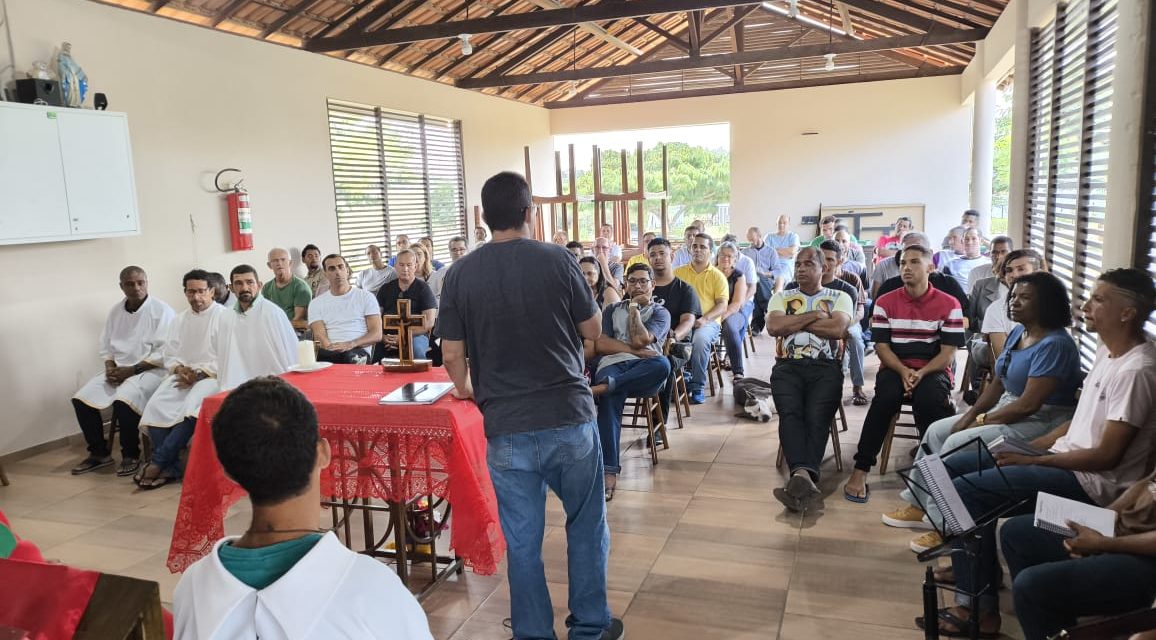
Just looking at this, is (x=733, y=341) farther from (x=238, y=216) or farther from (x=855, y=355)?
(x=238, y=216)

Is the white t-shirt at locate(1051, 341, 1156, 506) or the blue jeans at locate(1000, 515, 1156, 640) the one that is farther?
the white t-shirt at locate(1051, 341, 1156, 506)

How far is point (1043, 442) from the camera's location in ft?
9.46

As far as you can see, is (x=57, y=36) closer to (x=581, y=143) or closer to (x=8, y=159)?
(x=8, y=159)

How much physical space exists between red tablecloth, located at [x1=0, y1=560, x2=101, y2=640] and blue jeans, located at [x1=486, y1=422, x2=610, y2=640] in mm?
1215

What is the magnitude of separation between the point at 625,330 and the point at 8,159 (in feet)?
12.7

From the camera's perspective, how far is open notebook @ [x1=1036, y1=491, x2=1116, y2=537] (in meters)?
2.10

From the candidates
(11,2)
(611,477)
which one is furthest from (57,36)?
(611,477)

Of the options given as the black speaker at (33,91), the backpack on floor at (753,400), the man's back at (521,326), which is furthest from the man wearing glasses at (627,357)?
the black speaker at (33,91)

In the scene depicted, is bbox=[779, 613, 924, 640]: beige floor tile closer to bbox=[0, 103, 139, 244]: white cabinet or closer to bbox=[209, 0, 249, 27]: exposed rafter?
bbox=[0, 103, 139, 244]: white cabinet

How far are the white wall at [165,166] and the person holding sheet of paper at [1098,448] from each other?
217 inches

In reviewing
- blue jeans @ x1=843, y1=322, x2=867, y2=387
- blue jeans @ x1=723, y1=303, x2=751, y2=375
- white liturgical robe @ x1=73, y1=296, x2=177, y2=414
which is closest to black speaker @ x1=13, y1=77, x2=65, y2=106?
white liturgical robe @ x1=73, y1=296, x2=177, y2=414

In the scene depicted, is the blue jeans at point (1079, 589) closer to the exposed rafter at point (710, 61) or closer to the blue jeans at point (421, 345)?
the blue jeans at point (421, 345)

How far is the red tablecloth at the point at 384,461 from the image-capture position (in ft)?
8.79

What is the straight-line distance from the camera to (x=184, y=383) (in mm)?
4688
